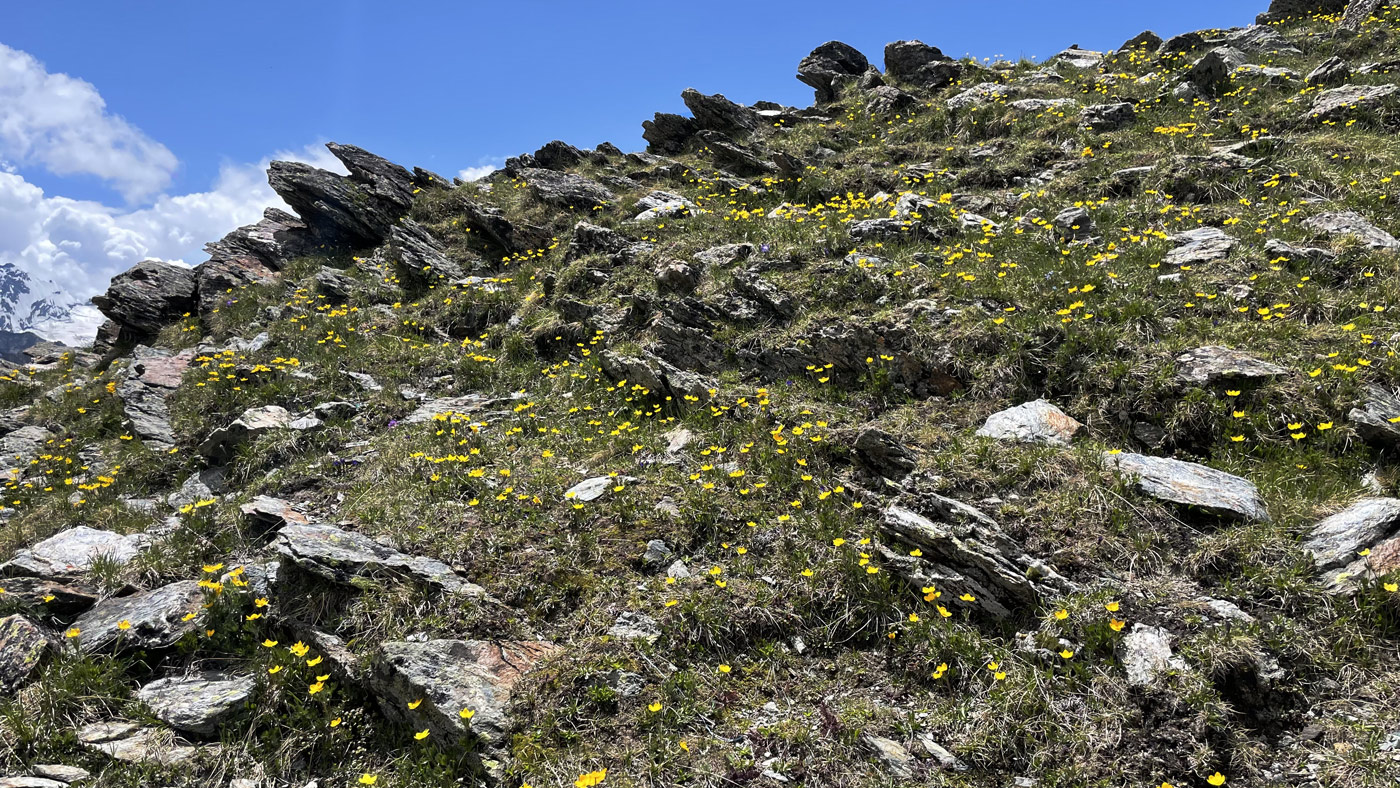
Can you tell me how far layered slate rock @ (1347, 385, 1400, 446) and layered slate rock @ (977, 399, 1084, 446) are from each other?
6.55ft

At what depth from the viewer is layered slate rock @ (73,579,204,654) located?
5402 mm

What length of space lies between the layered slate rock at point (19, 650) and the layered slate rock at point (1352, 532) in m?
9.40

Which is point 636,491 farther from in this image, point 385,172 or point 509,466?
point 385,172

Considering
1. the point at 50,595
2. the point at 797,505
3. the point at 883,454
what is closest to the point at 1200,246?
the point at 883,454

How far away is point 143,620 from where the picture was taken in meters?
5.56

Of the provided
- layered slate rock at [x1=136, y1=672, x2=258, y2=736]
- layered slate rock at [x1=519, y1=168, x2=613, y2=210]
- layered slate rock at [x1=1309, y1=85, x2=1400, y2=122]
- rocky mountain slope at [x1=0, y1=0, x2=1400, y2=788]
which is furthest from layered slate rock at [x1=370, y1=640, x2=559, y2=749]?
layered slate rock at [x1=1309, y1=85, x2=1400, y2=122]

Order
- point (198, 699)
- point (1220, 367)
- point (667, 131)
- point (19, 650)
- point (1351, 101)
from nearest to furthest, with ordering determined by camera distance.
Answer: point (198, 699) < point (19, 650) < point (1220, 367) < point (1351, 101) < point (667, 131)

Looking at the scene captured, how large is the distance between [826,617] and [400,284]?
12627 mm

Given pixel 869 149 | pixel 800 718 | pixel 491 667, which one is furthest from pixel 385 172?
pixel 800 718

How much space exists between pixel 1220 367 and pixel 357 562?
821 cm

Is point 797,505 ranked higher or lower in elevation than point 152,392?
lower

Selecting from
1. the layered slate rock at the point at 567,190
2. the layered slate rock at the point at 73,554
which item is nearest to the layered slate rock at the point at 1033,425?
the layered slate rock at the point at 73,554

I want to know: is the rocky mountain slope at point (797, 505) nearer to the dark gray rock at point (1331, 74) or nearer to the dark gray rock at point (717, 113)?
the dark gray rock at point (1331, 74)

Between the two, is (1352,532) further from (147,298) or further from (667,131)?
(147,298)
